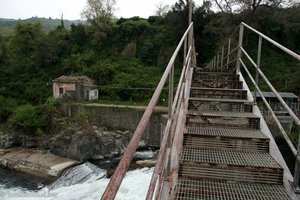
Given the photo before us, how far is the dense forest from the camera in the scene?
25453 millimetres

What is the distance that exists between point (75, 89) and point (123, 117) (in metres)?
6.01

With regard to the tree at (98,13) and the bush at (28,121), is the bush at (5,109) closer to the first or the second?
the bush at (28,121)

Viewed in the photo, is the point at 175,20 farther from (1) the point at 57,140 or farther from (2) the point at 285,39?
(1) the point at 57,140

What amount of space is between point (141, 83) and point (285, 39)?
15052mm

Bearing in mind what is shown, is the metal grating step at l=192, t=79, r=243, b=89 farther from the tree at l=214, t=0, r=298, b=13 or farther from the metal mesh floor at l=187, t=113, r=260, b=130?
the tree at l=214, t=0, r=298, b=13

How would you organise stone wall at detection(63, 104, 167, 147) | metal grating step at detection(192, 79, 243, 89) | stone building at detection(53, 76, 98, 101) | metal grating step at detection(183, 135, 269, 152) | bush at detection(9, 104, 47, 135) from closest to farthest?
metal grating step at detection(183, 135, 269, 152), metal grating step at detection(192, 79, 243, 89), stone wall at detection(63, 104, 167, 147), bush at detection(9, 104, 47, 135), stone building at detection(53, 76, 98, 101)

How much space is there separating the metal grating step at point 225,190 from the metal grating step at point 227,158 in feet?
0.59

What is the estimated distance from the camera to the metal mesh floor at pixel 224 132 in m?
3.37

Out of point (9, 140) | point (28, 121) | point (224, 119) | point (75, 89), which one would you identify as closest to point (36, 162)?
point (9, 140)

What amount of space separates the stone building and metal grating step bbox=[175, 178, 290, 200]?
77.2 feet

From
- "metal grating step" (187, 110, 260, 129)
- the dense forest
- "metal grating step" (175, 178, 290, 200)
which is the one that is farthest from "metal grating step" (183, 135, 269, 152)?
the dense forest

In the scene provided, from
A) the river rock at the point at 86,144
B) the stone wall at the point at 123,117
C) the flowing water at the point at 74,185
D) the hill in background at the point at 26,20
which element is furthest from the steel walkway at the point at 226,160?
the hill in background at the point at 26,20

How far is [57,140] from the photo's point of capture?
1986 centimetres

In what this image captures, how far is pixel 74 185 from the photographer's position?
1494cm
